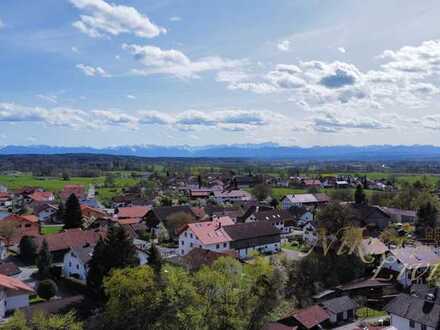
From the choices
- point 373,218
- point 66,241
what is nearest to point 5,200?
point 66,241

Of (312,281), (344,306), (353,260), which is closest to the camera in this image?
(344,306)

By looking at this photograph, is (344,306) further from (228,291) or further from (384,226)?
(384,226)

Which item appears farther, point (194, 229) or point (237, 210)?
point (237, 210)

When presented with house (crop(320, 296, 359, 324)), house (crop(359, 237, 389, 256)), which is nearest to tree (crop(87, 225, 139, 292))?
house (crop(320, 296, 359, 324))

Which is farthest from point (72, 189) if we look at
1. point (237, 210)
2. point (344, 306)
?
point (344, 306)

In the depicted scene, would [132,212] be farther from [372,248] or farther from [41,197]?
[372,248]

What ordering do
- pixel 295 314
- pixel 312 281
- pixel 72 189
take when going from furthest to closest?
pixel 72 189 < pixel 312 281 < pixel 295 314

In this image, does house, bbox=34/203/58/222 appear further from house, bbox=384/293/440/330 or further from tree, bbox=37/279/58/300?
house, bbox=384/293/440/330

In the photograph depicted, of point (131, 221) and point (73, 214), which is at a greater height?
point (73, 214)
